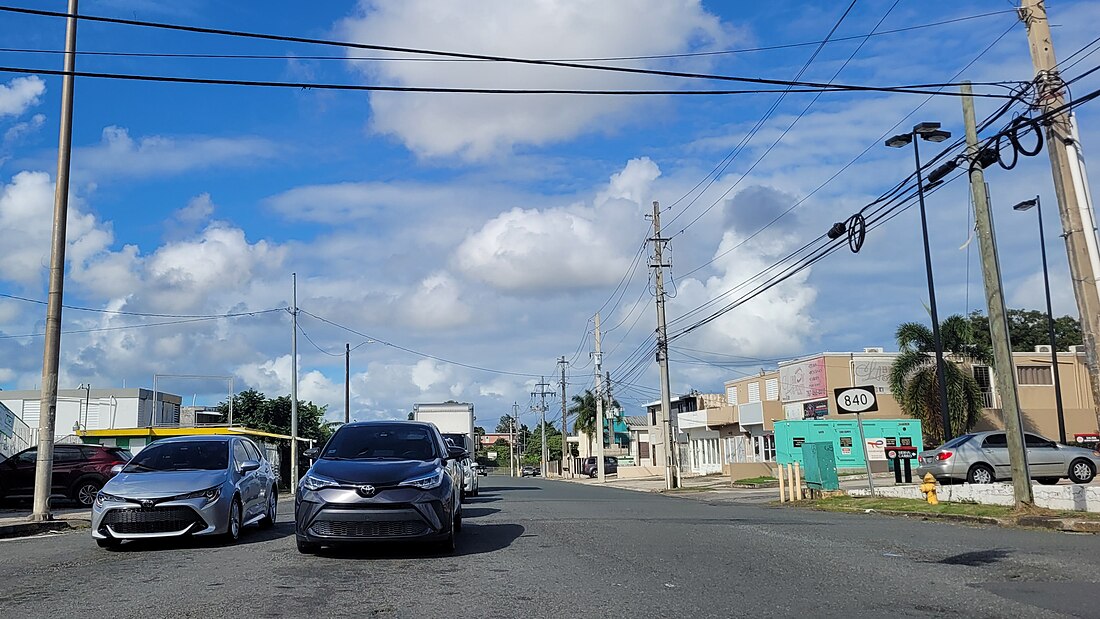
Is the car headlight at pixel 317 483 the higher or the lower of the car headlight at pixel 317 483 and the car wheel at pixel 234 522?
the higher

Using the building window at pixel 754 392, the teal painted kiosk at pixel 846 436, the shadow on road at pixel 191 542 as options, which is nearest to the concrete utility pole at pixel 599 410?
the building window at pixel 754 392

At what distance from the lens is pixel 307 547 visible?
1084 centimetres

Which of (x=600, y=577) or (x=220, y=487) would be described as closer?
(x=600, y=577)

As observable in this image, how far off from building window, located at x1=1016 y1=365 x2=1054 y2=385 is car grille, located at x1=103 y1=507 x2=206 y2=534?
4554 cm

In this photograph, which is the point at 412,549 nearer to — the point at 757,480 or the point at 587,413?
the point at 757,480

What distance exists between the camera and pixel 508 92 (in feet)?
50.6

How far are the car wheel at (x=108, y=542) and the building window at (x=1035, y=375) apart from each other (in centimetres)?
4588

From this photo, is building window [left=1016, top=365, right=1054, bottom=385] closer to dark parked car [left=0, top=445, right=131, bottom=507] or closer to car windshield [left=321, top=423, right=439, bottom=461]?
dark parked car [left=0, top=445, right=131, bottom=507]

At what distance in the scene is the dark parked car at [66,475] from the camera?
79.5 feet

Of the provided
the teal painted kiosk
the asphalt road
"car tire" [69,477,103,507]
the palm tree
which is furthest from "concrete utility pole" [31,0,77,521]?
the palm tree

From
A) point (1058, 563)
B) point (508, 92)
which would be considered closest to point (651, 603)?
point (1058, 563)

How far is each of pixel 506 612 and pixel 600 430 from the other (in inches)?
2195

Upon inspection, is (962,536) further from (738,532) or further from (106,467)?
(106,467)

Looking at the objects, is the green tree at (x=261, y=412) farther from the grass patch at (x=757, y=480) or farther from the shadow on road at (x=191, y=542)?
the shadow on road at (x=191, y=542)
